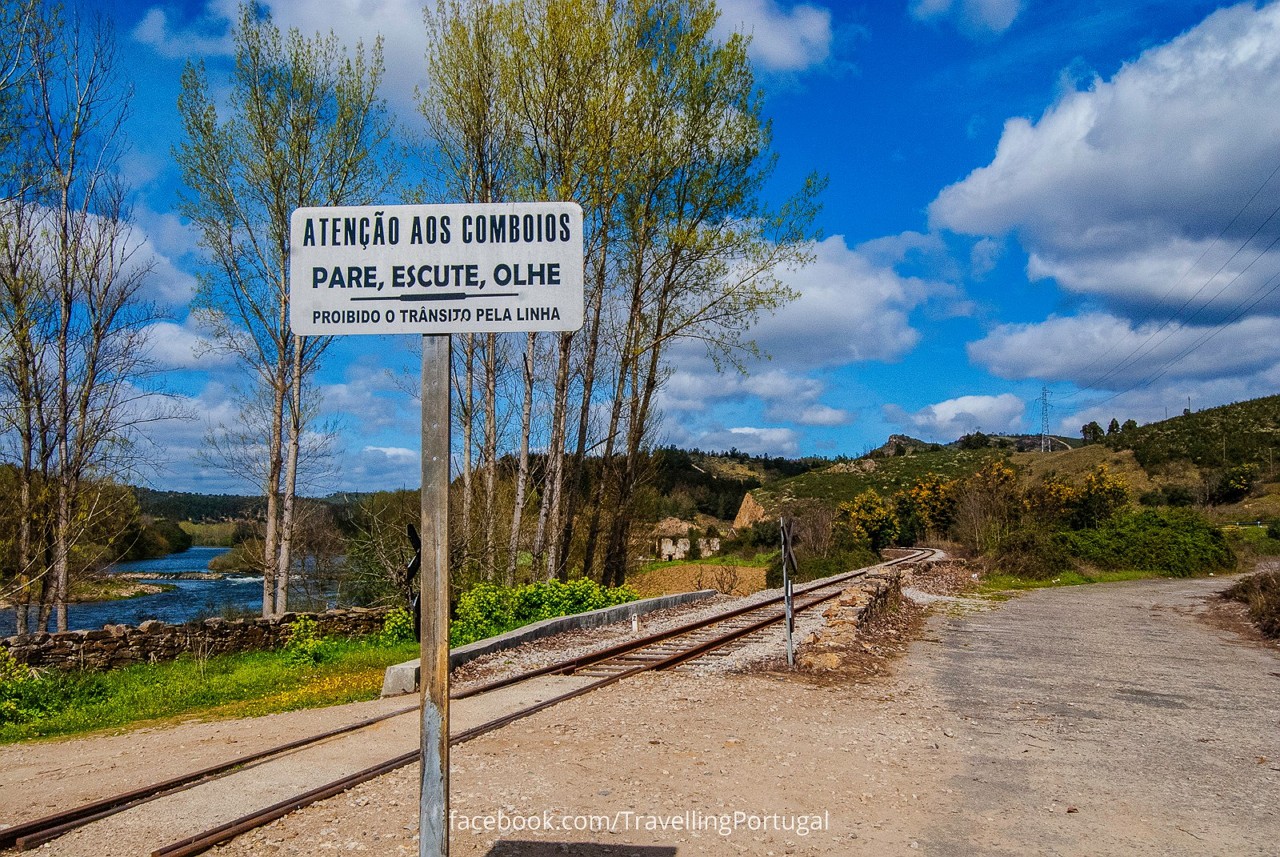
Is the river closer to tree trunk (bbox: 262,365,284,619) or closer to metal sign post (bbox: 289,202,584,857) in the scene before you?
tree trunk (bbox: 262,365,284,619)

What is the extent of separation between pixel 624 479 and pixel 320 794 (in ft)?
57.0

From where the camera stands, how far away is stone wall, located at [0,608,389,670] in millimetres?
13094

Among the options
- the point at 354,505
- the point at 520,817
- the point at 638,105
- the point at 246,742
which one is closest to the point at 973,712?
the point at 520,817

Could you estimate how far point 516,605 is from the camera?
16.0m

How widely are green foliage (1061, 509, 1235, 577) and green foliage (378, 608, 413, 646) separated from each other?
33.0 meters

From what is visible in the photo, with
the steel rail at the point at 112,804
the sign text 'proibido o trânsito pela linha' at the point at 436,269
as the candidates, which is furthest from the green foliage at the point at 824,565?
the sign text 'proibido o trânsito pela linha' at the point at 436,269

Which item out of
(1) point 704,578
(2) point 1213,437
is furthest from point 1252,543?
(2) point 1213,437

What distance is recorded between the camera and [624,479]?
75.3ft

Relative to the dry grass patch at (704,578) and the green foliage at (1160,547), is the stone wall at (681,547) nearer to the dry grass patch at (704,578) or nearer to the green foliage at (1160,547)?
the dry grass patch at (704,578)

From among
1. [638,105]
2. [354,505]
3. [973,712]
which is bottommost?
[973,712]

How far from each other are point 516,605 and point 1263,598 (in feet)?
59.2

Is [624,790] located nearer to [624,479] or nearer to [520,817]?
[520,817]

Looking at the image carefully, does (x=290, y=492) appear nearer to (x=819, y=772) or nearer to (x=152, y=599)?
(x=819, y=772)

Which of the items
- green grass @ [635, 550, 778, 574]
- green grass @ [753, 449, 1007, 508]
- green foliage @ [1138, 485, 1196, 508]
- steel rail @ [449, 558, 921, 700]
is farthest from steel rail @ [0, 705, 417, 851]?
green grass @ [753, 449, 1007, 508]
